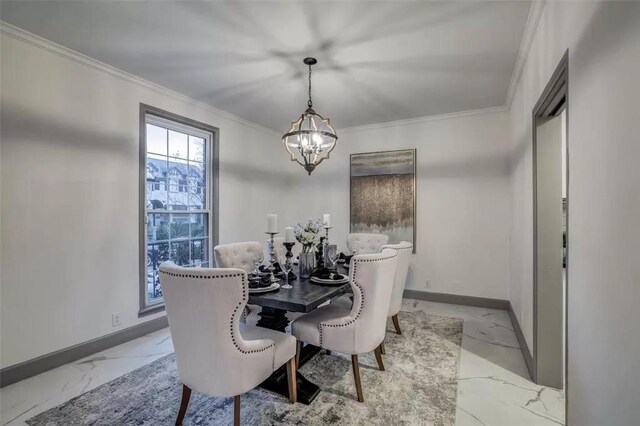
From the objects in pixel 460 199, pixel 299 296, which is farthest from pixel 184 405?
pixel 460 199

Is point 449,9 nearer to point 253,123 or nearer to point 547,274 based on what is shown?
point 547,274

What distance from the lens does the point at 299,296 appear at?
205 cm

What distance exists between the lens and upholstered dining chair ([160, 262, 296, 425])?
1.52m

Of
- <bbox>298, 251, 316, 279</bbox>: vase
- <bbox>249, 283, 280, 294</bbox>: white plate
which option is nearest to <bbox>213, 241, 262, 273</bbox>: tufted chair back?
<bbox>298, 251, 316, 279</bbox>: vase

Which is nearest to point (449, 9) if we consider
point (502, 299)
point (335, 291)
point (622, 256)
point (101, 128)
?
point (622, 256)

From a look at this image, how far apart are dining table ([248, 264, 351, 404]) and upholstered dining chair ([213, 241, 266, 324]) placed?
19 centimetres

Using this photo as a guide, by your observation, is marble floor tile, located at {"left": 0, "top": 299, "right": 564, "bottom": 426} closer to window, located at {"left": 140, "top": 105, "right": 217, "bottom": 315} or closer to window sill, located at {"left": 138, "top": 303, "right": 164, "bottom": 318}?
window sill, located at {"left": 138, "top": 303, "right": 164, "bottom": 318}

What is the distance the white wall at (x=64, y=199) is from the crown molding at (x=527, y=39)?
354 cm

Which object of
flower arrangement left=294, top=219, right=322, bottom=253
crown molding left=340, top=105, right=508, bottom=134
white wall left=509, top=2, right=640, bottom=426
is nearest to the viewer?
white wall left=509, top=2, right=640, bottom=426

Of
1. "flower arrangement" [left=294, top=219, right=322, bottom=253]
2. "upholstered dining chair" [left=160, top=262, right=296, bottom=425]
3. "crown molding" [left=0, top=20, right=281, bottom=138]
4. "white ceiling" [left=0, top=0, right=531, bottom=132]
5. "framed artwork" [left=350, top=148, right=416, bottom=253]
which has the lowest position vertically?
"upholstered dining chair" [left=160, top=262, right=296, bottom=425]

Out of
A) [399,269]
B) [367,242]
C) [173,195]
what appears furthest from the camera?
[367,242]

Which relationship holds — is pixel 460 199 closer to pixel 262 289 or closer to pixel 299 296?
pixel 299 296

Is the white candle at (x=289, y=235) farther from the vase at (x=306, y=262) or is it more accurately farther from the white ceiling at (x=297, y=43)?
the white ceiling at (x=297, y=43)

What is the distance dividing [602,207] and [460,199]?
328cm
